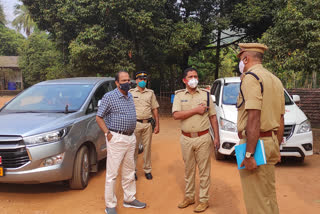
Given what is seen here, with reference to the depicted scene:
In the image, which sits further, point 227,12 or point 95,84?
point 227,12

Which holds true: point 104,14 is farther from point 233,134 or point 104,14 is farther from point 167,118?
point 233,134

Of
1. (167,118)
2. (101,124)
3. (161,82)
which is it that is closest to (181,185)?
(101,124)

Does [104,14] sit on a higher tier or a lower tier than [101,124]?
higher

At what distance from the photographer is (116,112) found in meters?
3.74

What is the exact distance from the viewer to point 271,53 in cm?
784

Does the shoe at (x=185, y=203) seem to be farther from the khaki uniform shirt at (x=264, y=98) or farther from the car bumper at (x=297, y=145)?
the car bumper at (x=297, y=145)

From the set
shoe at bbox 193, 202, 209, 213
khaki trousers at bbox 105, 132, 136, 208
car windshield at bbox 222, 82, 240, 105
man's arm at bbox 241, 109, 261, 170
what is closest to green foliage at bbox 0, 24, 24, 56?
car windshield at bbox 222, 82, 240, 105

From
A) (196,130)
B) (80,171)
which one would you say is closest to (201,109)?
(196,130)

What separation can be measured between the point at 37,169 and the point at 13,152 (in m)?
0.40

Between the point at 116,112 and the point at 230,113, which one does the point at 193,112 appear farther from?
the point at 230,113

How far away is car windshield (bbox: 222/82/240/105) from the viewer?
21.1 feet

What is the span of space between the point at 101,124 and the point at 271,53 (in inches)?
231

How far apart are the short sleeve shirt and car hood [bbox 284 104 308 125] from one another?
329 cm

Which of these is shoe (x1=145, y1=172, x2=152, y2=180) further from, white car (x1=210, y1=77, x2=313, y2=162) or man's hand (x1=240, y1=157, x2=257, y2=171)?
man's hand (x1=240, y1=157, x2=257, y2=171)
